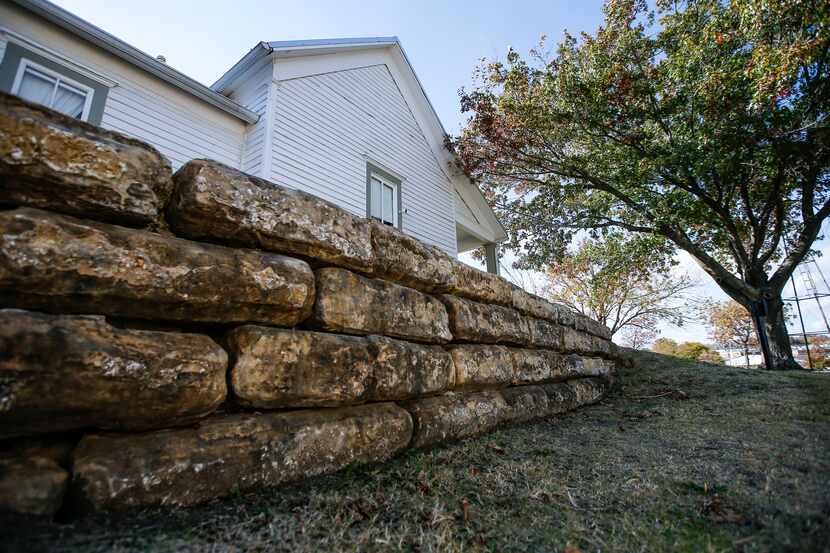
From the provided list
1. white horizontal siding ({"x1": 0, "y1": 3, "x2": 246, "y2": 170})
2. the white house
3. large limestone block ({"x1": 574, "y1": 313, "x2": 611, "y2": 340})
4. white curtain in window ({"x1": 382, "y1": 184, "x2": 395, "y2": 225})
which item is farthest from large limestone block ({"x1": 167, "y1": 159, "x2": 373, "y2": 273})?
white curtain in window ({"x1": 382, "y1": 184, "x2": 395, "y2": 225})

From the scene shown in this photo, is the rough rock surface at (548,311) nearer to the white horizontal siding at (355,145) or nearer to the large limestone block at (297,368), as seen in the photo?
the large limestone block at (297,368)

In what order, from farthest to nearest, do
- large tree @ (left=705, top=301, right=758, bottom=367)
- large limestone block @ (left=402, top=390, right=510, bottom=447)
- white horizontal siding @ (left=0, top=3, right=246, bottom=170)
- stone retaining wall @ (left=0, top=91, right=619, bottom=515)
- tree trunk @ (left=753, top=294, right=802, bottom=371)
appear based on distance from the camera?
large tree @ (left=705, top=301, right=758, bottom=367)
tree trunk @ (left=753, top=294, right=802, bottom=371)
white horizontal siding @ (left=0, top=3, right=246, bottom=170)
large limestone block @ (left=402, top=390, right=510, bottom=447)
stone retaining wall @ (left=0, top=91, right=619, bottom=515)

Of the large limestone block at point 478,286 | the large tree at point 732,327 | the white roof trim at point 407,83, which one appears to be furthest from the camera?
the large tree at point 732,327

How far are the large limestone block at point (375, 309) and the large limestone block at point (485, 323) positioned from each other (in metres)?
0.11

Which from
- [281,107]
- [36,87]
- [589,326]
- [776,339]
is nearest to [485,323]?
[589,326]

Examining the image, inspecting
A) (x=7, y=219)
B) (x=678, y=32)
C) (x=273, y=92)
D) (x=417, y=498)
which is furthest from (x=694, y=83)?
(x=7, y=219)

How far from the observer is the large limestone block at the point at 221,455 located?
100cm

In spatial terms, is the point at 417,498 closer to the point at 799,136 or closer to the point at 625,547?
the point at 625,547

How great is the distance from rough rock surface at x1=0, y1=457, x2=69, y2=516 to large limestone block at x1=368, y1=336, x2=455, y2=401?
1033mm

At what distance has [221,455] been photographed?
120cm

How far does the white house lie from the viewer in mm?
4148

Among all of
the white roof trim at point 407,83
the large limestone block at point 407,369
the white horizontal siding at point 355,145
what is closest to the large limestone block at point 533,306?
the large limestone block at point 407,369

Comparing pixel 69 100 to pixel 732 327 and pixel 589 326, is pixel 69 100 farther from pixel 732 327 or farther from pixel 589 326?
pixel 732 327

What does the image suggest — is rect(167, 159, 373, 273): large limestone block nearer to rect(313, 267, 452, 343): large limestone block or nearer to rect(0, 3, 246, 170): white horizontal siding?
rect(313, 267, 452, 343): large limestone block
